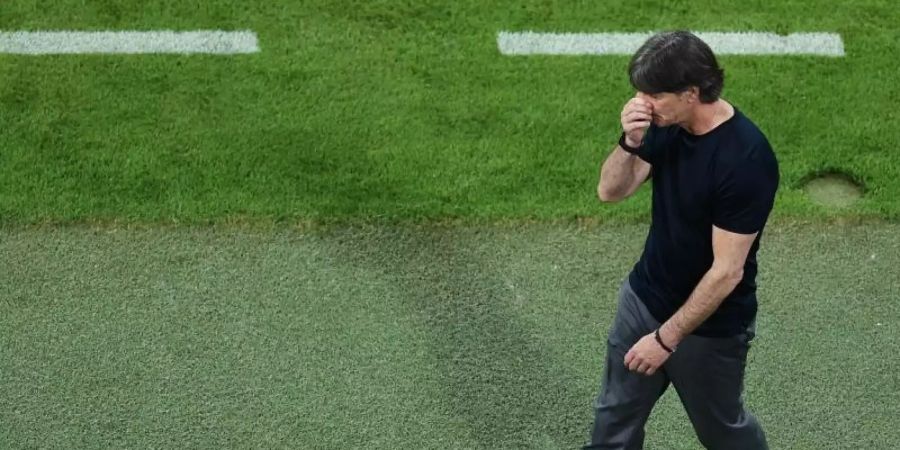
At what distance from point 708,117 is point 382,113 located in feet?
10.6

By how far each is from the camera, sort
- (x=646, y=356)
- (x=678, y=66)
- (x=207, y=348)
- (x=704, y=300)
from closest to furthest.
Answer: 1. (x=678, y=66)
2. (x=704, y=300)
3. (x=646, y=356)
4. (x=207, y=348)

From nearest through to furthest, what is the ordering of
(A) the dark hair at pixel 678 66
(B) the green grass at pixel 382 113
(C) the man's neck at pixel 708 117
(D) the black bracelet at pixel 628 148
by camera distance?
(A) the dark hair at pixel 678 66, (C) the man's neck at pixel 708 117, (D) the black bracelet at pixel 628 148, (B) the green grass at pixel 382 113

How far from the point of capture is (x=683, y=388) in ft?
15.5

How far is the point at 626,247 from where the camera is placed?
21.4ft

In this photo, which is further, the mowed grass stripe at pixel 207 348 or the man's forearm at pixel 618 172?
the mowed grass stripe at pixel 207 348

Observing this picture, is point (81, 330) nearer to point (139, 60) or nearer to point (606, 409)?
point (139, 60)

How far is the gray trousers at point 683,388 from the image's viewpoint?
181 inches

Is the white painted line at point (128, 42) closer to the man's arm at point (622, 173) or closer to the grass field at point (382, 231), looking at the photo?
the grass field at point (382, 231)

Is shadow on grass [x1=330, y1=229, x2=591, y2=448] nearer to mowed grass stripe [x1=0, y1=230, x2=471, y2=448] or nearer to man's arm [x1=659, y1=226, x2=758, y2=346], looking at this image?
mowed grass stripe [x1=0, y1=230, x2=471, y2=448]

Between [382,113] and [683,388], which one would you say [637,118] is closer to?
[683,388]

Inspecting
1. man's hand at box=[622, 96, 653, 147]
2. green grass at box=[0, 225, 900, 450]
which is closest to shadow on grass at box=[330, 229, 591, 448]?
green grass at box=[0, 225, 900, 450]

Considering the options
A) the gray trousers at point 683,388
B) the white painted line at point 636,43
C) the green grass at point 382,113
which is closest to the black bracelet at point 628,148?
the gray trousers at point 683,388

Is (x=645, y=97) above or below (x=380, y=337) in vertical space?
above

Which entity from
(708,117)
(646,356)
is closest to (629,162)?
(708,117)
